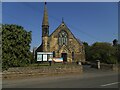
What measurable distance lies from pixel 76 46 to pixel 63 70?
36400mm

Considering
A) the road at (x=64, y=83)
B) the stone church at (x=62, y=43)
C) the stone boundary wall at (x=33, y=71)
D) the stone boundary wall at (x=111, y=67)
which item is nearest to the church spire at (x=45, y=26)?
the stone church at (x=62, y=43)

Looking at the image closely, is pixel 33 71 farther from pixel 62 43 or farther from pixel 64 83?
pixel 62 43

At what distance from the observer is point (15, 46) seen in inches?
1104

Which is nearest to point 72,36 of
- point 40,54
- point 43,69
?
point 40,54

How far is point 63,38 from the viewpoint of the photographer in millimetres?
68000

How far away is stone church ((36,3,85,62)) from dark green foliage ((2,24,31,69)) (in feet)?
122

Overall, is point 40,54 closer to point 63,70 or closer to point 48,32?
point 63,70

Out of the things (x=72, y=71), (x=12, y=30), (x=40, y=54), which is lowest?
(x=72, y=71)

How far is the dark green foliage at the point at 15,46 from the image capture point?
26.7m

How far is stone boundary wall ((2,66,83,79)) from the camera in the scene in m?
25.8

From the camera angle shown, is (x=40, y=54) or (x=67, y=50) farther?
(x=67, y=50)

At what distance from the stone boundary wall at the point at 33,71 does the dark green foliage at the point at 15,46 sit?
902 millimetres

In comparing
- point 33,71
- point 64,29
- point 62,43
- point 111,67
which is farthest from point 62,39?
point 33,71

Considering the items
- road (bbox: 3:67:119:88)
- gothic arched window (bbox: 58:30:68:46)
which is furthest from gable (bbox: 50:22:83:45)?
road (bbox: 3:67:119:88)
